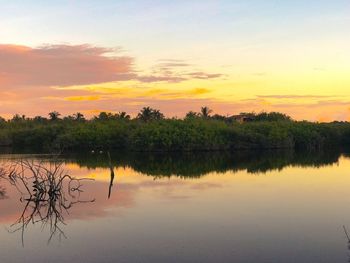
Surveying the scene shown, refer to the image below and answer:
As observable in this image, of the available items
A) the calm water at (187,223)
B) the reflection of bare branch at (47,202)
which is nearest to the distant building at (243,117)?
the calm water at (187,223)

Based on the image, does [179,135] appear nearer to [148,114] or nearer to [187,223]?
[148,114]

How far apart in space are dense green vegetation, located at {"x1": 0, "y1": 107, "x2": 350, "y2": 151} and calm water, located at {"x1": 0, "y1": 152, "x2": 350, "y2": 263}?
28.3 meters

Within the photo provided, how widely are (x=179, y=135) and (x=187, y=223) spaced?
40.8 meters

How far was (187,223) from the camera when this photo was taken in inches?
597

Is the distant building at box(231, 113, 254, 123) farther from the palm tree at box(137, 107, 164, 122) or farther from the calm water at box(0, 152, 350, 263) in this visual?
the calm water at box(0, 152, 350, 263)

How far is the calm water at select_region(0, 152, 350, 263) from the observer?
11633mm

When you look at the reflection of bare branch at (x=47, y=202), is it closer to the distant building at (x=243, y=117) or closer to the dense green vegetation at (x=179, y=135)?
the dense green vegetation at (x=179, y=135)

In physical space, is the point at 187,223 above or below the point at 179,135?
below

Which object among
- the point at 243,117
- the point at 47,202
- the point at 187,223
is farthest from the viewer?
the point at 243,117

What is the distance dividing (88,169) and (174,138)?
882 inches

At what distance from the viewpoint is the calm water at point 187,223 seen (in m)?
11.6

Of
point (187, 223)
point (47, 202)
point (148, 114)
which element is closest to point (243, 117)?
point (148, 114)

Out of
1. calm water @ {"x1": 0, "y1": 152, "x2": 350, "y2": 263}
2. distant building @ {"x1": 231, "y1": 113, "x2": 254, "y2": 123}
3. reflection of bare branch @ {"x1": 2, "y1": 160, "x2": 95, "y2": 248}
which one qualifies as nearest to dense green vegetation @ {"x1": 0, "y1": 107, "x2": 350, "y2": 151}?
distant building @ {"x1": 231, "y1": 113, "x2": 254, "y2": 123}

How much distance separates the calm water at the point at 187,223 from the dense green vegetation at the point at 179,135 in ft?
92.8
